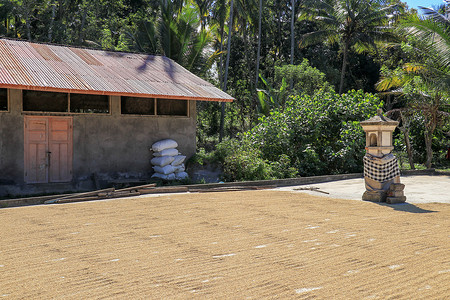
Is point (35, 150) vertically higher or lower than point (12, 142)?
lower

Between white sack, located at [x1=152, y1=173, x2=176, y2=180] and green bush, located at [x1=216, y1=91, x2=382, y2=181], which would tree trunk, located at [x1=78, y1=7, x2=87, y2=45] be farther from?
white sack, located at [x1=152, y1=173, x2=176, y2=180]

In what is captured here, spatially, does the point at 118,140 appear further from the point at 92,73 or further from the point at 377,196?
the point at 377,196

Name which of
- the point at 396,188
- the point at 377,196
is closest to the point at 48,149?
the point at 377,196

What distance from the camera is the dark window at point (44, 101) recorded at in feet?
39.8

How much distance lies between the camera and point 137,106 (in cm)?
1382

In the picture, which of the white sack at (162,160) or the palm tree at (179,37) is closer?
the white sack at (162,160)

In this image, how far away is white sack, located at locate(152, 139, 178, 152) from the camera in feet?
44.6

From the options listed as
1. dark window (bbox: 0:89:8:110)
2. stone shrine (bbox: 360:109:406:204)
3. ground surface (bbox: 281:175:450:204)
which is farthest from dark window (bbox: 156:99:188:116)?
stone shrine (bbox: 360:109:406:204)

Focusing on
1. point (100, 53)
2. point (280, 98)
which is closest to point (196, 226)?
point (100, 53)

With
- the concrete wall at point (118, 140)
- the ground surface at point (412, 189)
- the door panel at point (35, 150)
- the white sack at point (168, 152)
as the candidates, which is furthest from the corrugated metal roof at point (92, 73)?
the ground surface at point (412, 189)

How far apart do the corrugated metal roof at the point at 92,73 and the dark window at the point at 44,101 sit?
0.61 m

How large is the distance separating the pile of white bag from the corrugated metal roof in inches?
63.1

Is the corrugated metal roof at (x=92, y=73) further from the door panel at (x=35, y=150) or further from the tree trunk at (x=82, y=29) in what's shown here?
the tree trunk at (x=82, y=29)

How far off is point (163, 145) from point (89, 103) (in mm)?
2477
